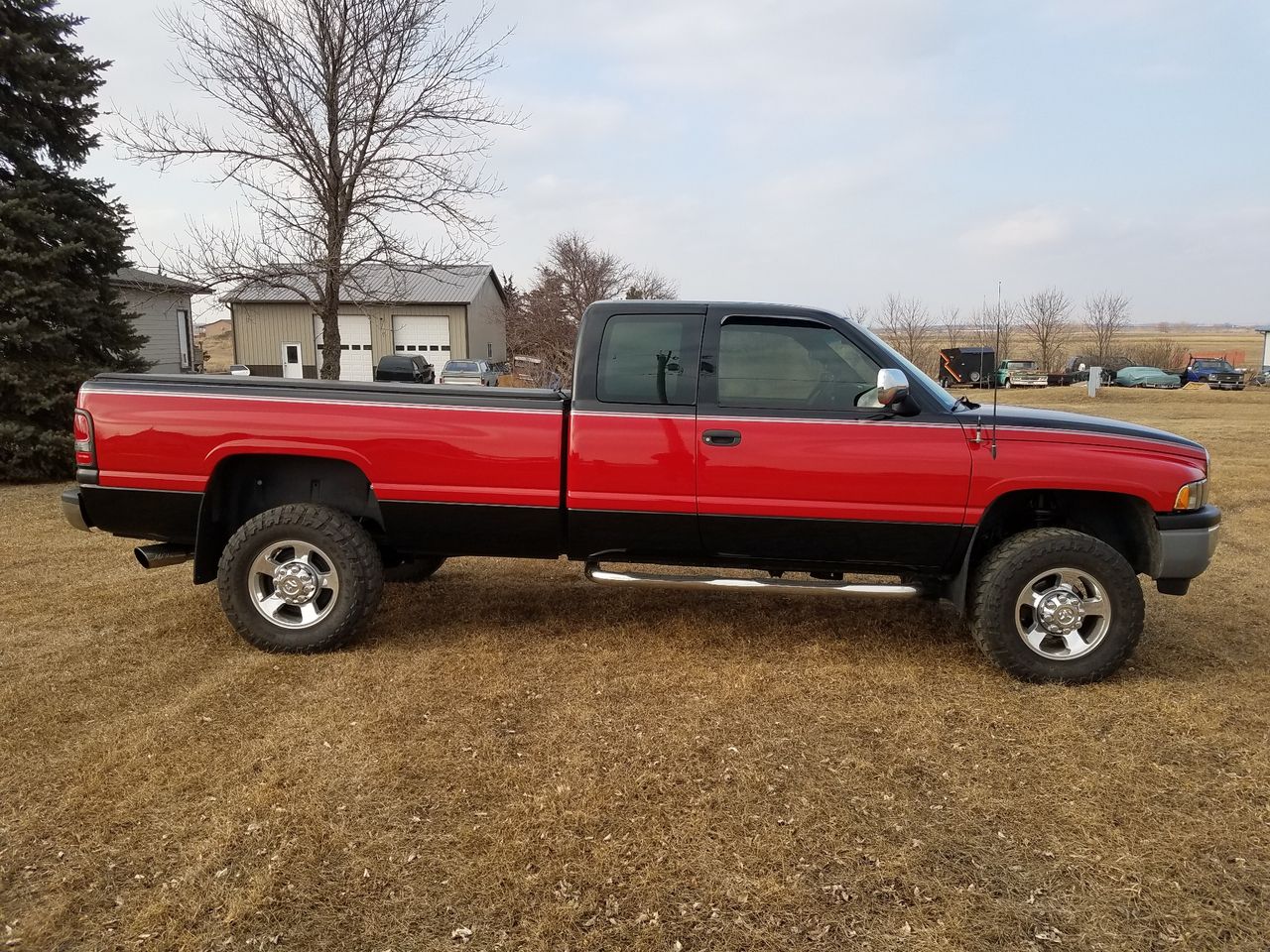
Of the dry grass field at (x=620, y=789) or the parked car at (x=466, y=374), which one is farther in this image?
the parked car at (x=466, y=374)

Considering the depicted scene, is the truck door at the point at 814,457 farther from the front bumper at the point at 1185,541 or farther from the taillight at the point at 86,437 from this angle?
the taillight at the point at 86,437

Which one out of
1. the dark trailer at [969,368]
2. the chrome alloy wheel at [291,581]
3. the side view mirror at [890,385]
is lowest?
the chrome alloy wheel at [291,581]

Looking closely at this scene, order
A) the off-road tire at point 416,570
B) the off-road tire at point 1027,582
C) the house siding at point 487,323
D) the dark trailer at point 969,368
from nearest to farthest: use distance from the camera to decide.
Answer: the off-road tire at point 1027,582, the dark trailer at point 969,368, the off-road tire at point 416,570, the house siding at point 487,323

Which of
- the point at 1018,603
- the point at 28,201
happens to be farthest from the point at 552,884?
the point at 28,201

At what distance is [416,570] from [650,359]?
2551 mm

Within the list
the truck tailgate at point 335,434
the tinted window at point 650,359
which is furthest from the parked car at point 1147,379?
the truck tailgate at point 335,434

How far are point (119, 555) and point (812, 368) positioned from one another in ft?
19.4

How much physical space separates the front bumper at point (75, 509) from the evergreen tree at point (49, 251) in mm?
7475

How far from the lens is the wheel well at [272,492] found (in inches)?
184

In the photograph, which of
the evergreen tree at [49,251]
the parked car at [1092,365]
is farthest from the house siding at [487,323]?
the parked car at [1092,365]

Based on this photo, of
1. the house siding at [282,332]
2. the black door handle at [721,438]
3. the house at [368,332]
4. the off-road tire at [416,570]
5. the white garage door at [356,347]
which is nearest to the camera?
the black door handle at [721,438]

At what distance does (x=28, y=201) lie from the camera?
10844 mm

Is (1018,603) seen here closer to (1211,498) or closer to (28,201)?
(1211,498)

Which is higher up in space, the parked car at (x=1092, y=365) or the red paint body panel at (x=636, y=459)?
the parked car at (x=1092, y=365)
